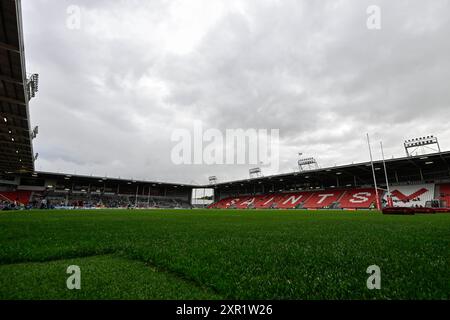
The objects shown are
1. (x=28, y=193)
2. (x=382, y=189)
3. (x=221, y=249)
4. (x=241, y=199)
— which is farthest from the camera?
(x=241, y=199)

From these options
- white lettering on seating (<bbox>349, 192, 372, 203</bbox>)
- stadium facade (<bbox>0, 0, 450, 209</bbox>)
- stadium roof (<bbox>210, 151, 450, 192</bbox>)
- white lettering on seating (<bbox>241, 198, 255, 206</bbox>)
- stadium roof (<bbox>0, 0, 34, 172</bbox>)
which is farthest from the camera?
white lettering on seating (<bbox>241, 198, 255, 206</bbox>)

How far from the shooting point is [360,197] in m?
50.9

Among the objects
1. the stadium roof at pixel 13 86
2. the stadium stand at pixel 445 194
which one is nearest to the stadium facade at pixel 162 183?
the stadium roof at pixel 13 86

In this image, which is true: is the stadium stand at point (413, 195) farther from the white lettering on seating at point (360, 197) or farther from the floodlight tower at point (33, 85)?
the floodlight tower at point (33, 85)

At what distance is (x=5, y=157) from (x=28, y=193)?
118 ft

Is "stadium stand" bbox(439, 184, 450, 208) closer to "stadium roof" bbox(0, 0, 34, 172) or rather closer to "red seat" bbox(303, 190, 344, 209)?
"red seat" bbox(303, 190, 344, 209)

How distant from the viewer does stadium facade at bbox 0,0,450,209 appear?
1708cm

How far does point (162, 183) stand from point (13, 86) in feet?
226

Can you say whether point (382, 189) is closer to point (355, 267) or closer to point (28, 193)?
point (355, 267)

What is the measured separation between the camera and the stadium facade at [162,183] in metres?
Answer: 17.1

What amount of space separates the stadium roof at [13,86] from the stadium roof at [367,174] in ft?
172

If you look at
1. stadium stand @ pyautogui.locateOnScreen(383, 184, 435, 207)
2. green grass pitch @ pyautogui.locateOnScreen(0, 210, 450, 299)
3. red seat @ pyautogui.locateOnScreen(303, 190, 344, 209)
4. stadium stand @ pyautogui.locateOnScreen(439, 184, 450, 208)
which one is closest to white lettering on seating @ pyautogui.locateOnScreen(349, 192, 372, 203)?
stadium stand @ pyautogui.locateOnScreen(383, 184, 435, 207)

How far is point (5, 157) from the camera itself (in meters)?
37.6
